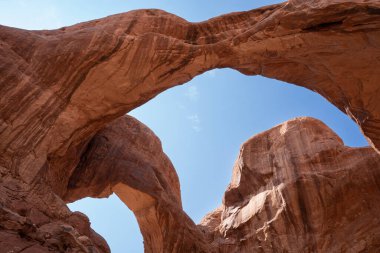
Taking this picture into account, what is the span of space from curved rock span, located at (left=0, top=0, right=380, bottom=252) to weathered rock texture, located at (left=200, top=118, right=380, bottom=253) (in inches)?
2.3

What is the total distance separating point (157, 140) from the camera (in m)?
22.2

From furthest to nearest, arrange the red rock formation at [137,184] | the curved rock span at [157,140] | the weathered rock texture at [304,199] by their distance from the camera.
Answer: the weathered rock texture at [304,199] → the red rock formation at [137,184] → the curved rock span at [157,140]

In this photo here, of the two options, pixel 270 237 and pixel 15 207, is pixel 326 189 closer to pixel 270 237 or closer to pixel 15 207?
pixel 270 237

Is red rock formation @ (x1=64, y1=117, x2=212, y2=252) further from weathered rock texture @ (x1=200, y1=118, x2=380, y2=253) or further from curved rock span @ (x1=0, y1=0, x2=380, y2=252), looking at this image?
weathered rock texture @ (x1=200, y1=118, x2=380, y2=253)

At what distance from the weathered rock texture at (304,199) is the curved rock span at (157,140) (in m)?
0.06

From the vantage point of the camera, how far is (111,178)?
18625 mm

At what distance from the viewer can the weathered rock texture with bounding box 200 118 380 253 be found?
19.5m

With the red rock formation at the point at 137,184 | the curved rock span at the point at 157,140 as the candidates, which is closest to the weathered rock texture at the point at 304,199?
the curved rock span at the point at 157,140

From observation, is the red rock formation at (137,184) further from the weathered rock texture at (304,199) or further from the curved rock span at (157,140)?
the weathered rock texture at (304,199)

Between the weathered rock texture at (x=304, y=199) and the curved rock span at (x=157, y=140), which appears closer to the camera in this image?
the curved rock span at (x=157, y=140)

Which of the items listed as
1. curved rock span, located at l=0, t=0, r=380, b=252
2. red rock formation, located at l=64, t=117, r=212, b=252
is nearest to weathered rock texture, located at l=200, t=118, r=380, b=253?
curved rock span, located at l=0, t=0, r=380, b=252

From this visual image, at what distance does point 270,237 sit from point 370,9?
11526 mm

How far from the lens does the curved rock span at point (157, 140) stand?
12250 millimetres

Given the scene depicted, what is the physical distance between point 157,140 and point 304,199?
319 inches
